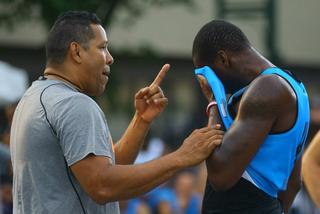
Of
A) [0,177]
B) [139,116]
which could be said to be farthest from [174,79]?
Result: [139,116]

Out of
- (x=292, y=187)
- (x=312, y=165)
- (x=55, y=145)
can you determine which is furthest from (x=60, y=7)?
(x=55, y=145)

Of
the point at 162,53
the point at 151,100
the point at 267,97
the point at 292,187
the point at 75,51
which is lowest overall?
the point at 162,53

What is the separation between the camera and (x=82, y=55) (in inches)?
180

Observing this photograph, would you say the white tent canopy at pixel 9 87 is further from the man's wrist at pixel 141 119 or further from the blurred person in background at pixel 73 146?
the blurred person in background at pixel 73 146

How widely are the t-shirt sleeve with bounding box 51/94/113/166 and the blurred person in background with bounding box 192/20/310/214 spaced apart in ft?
1.81

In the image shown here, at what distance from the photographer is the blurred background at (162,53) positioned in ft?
28.7

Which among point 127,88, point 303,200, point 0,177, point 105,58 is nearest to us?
point 105,58

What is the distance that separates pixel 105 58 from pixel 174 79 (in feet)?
46.2

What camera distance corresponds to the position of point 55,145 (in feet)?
14.3

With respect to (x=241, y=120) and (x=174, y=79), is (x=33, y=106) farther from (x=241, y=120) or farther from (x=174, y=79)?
(x=174, y=79)

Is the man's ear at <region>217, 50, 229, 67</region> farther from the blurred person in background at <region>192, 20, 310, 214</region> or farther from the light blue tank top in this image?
the light blue tank top

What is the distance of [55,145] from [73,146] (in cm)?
14

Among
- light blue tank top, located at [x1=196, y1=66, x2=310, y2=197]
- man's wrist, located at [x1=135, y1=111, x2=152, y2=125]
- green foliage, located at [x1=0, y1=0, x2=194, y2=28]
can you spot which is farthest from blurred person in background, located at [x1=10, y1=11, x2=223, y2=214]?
green foliage, located at [x1=0, y1=0, x2=194, y2=28]

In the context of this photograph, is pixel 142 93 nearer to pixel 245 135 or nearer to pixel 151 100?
pixel 151 100
